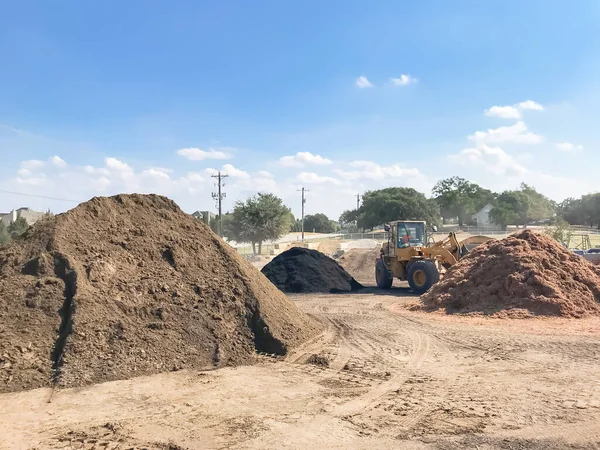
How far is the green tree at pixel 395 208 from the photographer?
210 ft

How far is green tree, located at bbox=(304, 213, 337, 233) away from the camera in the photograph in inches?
4158

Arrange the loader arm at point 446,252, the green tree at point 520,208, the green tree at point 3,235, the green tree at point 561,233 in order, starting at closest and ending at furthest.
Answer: the loader arm at point 446,252, the green tree at point 3,235, the green tree at point 561,233, the green tree at point 520,208

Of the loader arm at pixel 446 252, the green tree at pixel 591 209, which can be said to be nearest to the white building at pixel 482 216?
the green tree at pixel 591 209

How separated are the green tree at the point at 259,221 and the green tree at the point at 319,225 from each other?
191 feet

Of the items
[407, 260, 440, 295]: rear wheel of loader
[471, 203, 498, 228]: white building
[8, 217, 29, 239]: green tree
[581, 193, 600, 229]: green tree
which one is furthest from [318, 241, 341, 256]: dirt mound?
[581, 193, 600, 229]: green tree

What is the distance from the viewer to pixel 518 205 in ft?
232

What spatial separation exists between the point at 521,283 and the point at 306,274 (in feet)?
30.4

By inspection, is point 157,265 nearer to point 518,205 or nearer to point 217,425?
point 217,425

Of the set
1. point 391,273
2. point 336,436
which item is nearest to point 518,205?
point 391,273

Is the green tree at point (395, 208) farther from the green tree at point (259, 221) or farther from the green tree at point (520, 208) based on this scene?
the green tree at point (259, 221)

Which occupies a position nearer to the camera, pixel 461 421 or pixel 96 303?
pixel 461 421

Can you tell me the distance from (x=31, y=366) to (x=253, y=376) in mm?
3005

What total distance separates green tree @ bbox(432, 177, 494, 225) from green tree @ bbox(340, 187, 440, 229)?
306 inches

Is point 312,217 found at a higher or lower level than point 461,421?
higher
